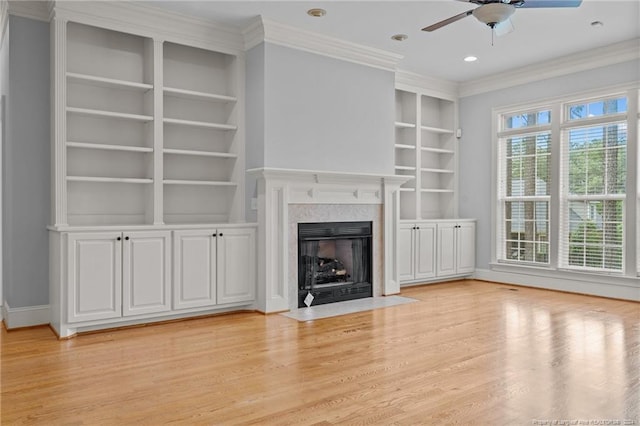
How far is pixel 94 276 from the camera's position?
13.8 ft

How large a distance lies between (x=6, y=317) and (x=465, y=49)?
5.56 meters

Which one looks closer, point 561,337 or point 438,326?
point 561,337

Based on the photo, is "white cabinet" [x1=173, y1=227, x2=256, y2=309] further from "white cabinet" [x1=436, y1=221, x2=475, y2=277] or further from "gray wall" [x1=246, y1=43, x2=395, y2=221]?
"white cabinet" [x1=436, y1=221, x2=475, y2=277]

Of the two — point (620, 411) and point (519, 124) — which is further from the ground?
point (519, 124)

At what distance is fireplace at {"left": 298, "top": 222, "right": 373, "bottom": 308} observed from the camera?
5.32 metres

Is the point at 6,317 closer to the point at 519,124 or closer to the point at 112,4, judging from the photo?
the point at 112,4

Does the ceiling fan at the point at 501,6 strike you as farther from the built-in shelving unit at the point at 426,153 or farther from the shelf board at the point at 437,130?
the shelf board at the point at 437,130

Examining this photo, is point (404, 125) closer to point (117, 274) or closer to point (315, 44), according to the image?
point (315, 44)

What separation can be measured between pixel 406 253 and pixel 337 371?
352 cm

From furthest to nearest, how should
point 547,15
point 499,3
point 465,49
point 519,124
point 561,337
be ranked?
point 519,124
point 465,49
point 547,15
point 561,337
point 499,3

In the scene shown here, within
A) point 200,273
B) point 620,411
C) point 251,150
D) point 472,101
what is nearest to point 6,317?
point 200,273

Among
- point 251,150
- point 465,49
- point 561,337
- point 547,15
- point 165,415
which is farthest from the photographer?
point 465,49

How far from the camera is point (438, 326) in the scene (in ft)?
14.8

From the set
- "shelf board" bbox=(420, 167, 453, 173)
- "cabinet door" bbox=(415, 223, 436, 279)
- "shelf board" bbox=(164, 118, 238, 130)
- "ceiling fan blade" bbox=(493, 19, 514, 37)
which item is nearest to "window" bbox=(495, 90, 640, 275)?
"shelf board" bbox=(420, 167, 453, 173)
